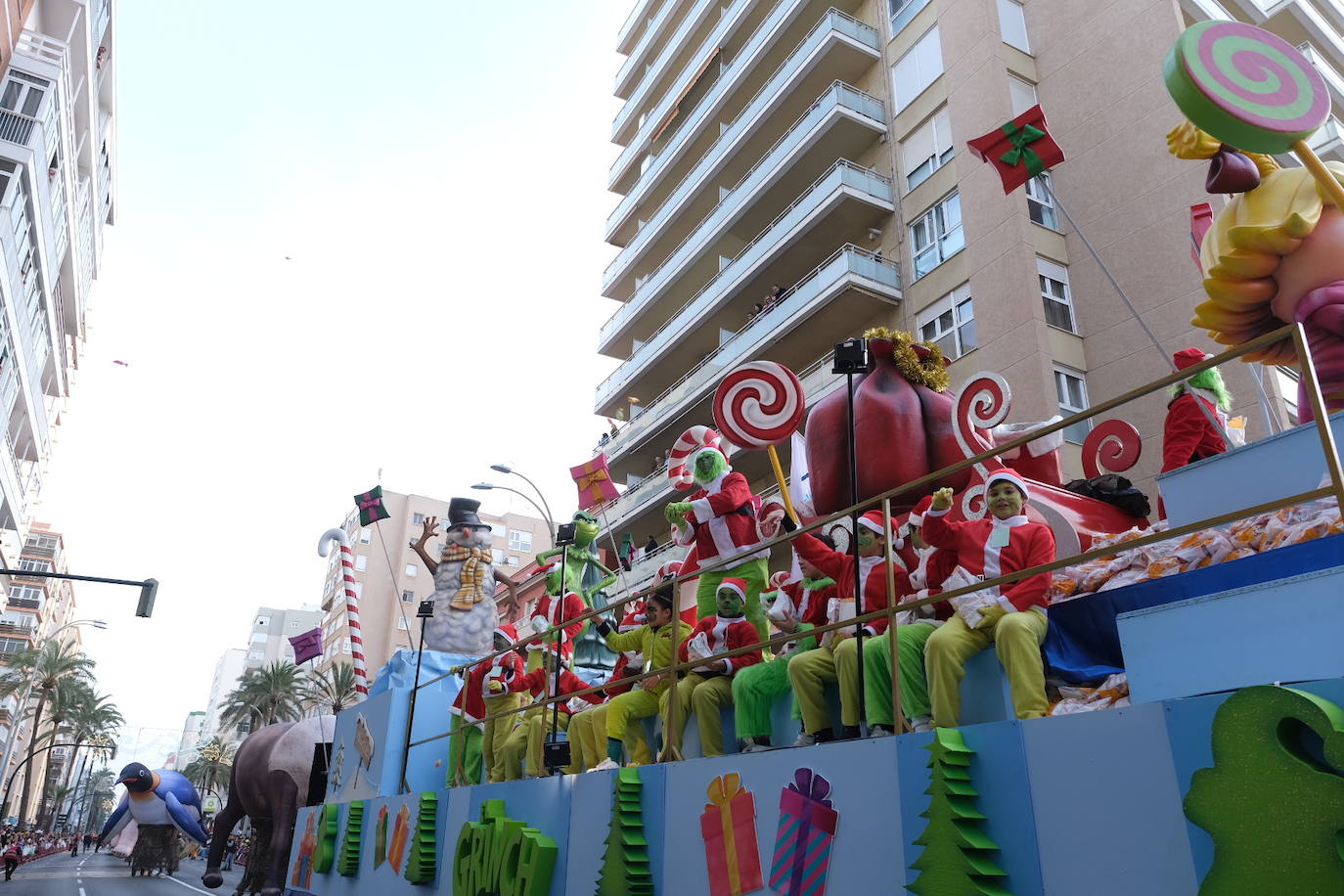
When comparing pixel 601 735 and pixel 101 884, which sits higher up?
pixel 601 735

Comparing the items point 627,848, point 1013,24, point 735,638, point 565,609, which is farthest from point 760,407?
point 1013,24

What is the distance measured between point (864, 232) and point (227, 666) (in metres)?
153

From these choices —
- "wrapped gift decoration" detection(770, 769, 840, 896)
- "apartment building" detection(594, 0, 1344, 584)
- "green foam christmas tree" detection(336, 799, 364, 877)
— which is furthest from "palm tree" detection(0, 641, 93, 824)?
"wrapped gift decoration" detection(770, 769, 840, 896)

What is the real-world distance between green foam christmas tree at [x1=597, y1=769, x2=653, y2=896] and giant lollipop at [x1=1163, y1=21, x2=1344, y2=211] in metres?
4.45

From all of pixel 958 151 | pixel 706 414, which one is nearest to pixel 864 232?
pixel 958 151

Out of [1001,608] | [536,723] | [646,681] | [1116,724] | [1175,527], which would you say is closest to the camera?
[1116,724]

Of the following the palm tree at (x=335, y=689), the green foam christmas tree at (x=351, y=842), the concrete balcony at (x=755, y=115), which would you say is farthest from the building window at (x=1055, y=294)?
the palm tree at (x=335, y=689)

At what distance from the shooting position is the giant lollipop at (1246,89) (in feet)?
13.8

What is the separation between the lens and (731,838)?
4.75 m

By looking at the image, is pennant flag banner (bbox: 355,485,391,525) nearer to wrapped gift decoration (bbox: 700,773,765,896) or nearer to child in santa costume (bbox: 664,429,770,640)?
child in santa costume (bbox: 664,429,770,640)

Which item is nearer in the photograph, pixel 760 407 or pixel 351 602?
pixel 760 407

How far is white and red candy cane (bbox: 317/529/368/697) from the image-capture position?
13.3 metres

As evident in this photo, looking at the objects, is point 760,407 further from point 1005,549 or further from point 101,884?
point 101,884

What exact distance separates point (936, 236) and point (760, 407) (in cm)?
1496
